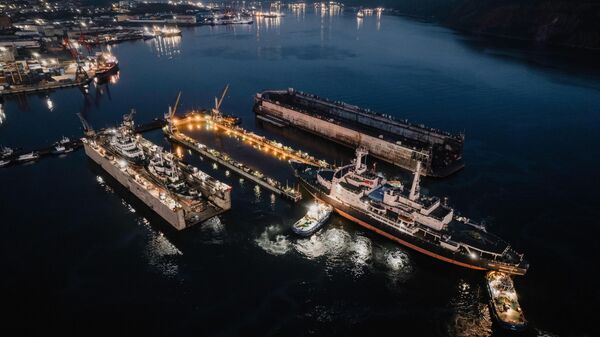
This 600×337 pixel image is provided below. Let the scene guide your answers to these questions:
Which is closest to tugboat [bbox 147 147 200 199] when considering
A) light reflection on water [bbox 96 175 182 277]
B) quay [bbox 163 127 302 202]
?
light reflection on water [bbox 96 175 182 277]

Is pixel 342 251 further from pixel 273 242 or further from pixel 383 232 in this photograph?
pixel 273 242

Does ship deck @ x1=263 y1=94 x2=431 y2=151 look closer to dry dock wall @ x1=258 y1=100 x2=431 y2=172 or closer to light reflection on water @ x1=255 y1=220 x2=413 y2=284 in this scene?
dry dock wall @ x1=258 y1=100 x2=431 y2=172

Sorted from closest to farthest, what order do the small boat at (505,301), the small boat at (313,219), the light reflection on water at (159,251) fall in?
the small boat at (505,301) → the light reflection on water at (159,251) → the small boat at (313,219)

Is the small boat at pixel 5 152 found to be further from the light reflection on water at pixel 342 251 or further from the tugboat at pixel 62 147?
the light reflection on water at pixel 342 251

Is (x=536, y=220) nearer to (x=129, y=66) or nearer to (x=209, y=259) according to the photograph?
(x=209, y=259)

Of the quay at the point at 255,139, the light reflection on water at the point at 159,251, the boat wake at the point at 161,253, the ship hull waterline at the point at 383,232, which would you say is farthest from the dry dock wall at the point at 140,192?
the ship hull waterline at the point at 383,232

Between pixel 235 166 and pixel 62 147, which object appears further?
pixel 62 147

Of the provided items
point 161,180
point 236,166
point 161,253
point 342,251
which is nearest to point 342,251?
point 342,251
